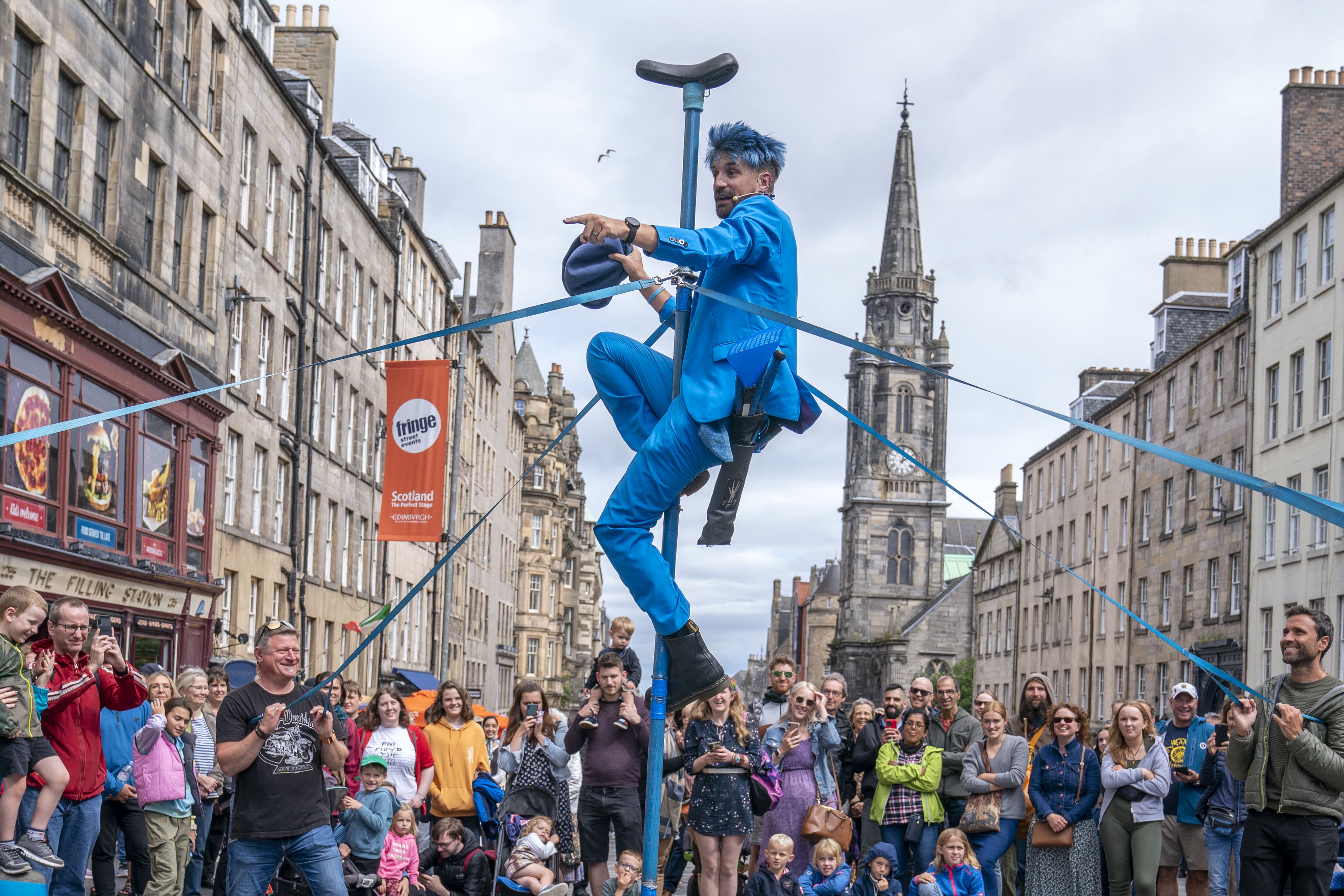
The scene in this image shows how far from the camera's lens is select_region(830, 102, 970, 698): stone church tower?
114 metres

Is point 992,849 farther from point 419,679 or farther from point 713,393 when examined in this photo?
point 419,679

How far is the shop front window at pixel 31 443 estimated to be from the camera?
17.6 metres

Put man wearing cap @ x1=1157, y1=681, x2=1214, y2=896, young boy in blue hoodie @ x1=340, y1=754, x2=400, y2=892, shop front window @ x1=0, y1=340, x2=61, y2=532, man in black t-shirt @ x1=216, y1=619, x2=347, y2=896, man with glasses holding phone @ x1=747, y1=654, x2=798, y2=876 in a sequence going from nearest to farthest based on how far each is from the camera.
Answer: man in black t-shirt @ x1=216, y1=619, x2=347, y2=896 < young boy in blue hoodie @ x1=340, y1=754, x2=400, y2=892 < man with glasses holding phone @ x1=747, y1=654, x2=798, y2=876 < man wearing cap @ x1=1157, y1=681, x2=1214, y2=896 < shop front window @ x1=0, y1=340, x2=61, y2=532

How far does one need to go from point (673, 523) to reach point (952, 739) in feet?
23.6

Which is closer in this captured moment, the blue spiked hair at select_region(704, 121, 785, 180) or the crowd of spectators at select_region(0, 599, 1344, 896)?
the blue spiked hair at select_region(704, 121, 785, 180)

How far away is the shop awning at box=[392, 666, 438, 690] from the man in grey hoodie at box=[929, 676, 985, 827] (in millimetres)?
28656

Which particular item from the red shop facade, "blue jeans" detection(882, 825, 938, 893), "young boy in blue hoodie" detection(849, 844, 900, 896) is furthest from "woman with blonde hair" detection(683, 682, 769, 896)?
the red shop facade

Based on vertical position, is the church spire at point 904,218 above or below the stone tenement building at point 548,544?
above

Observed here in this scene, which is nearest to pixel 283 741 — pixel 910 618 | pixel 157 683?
pixel 157 683

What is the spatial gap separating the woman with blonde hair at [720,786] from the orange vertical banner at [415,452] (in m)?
14.0

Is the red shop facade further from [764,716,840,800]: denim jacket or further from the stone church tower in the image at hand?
the stone church tower

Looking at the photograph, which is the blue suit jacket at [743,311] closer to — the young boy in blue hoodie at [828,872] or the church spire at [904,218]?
the young boy in blue hoodie at [828,872]

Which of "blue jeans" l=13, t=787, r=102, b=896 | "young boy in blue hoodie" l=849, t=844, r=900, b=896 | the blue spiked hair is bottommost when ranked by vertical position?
"young boy in blue hoodie" l=849, t=844, r=900, b=896

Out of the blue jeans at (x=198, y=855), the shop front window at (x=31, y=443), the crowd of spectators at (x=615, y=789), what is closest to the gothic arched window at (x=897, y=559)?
the shop front window at (x=31, y=443)
